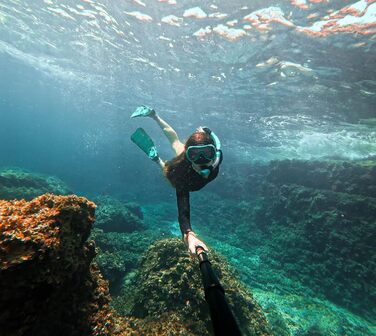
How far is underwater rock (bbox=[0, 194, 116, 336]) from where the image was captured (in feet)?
8.56

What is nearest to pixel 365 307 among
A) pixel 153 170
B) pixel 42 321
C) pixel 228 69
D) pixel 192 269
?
pixel 192 269

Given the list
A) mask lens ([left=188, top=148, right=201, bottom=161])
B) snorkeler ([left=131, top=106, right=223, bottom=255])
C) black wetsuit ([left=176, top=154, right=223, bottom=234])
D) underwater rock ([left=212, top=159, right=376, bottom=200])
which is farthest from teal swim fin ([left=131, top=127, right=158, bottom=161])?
underwater rock ([left=212, top=159, right=376, bottom=200])

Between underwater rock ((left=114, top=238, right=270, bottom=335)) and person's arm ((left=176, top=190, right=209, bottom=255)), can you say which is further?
underwater rock ((left=114, top=238, right=270, bottom=335))

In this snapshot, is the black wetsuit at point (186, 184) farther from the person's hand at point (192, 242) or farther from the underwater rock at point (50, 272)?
the underwater rock at point (50, 272)

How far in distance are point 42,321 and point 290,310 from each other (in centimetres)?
1153

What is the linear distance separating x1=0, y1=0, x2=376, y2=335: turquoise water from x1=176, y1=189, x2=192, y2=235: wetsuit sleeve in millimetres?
9037

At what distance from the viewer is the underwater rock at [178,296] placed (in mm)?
5676

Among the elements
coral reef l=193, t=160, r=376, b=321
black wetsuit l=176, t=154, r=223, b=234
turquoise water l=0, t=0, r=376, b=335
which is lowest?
coral reef l=193, t=160, r=376, b=321

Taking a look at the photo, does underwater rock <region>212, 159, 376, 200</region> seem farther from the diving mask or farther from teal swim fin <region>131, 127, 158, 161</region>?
the diving mask

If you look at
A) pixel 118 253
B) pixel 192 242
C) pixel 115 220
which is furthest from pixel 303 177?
pixel 192 242

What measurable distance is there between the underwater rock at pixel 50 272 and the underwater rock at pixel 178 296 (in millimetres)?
1760

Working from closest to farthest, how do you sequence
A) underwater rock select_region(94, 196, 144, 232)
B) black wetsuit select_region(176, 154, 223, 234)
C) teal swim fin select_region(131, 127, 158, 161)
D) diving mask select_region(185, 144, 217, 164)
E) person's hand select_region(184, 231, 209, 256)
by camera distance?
person's hand select_region(184, 231, 209, 256)
diving mask select_region(185, 144, 217, 164)
black wetsuit select_region(176, 154, 223, 234)
teal swim fin select_region(131, 127, 158, 161)
underwater rock select_region(94, 196, 144, 232)

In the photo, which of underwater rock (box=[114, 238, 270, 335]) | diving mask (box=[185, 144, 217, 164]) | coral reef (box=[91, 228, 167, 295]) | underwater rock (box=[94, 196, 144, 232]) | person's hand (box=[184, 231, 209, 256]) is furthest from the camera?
underwater rock (box=[94, 196, 144, 232])

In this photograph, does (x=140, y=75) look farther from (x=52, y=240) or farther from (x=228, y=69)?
(x=52, y=240)
